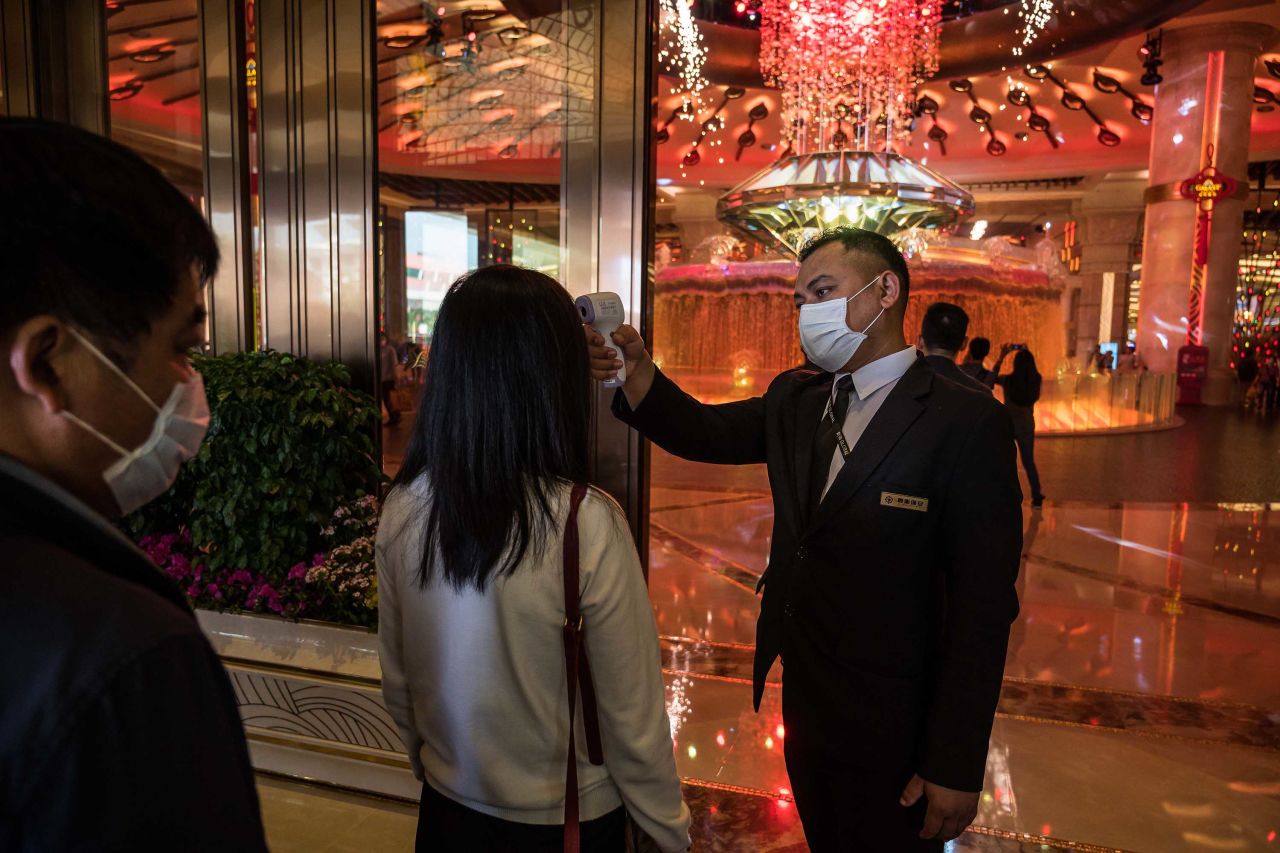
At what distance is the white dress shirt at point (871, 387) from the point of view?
1744 mm

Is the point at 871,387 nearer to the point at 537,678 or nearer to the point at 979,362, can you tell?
the point at 537,678

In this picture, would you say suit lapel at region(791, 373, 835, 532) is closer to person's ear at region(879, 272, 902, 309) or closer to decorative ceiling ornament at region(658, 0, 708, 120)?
person's ear at region(879, 272, 902, 309)

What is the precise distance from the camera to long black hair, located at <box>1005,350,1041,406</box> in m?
7.04

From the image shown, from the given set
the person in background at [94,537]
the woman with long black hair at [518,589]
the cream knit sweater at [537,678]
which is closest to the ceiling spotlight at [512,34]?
the woman with long black hair at [518,589]

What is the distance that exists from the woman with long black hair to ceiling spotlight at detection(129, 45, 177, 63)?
135 inches

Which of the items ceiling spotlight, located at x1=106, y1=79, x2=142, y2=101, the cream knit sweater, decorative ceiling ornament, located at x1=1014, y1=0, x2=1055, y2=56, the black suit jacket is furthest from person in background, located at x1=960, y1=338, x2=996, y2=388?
decorative ceiling ornament, located at x1=1014, y1=0, x2=1055, y2=56

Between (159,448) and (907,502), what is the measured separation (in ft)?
4.07

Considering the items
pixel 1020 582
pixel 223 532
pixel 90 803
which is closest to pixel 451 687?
pixel 90 803

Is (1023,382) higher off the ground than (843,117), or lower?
lower

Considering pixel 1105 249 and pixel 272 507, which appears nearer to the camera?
pixel 272 507

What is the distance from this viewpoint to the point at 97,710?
0.49 meters

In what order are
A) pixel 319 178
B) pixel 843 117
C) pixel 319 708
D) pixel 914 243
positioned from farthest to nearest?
pixel 914 243 < pixel 843 117 < pixel 319 178 < pixel 319 708

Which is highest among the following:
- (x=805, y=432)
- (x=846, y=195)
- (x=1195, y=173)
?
(x=1195, y=173)

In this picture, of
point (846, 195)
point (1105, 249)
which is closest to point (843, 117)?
point (846, 195)
